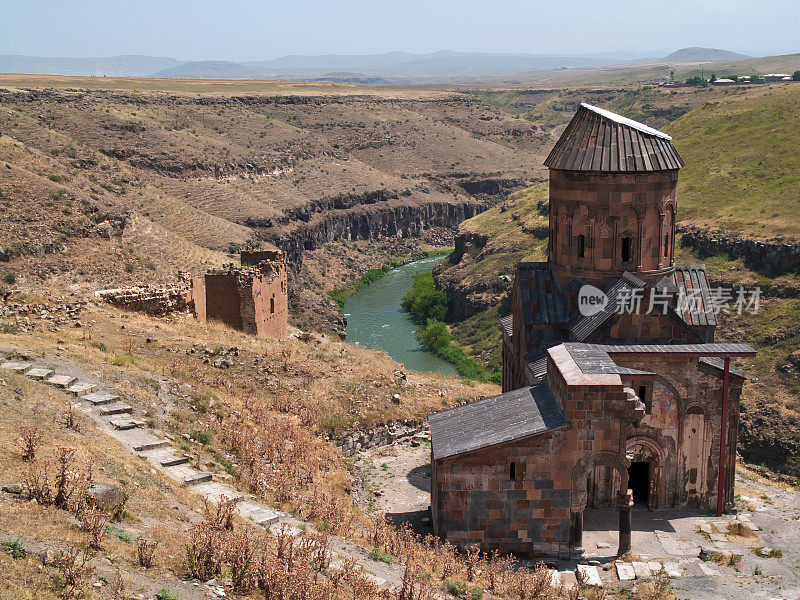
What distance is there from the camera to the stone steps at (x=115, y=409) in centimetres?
1135

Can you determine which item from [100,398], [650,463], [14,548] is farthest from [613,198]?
[14,548]

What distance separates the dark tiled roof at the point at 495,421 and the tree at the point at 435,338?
30.5 meters

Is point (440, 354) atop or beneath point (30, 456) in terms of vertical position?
beneath

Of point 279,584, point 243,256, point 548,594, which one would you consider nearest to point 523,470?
point 548,594

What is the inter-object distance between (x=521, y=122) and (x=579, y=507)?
94162 mm

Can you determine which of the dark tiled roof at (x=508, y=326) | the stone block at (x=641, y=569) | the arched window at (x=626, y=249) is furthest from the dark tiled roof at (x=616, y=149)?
the stone block at (x=641, y=569)

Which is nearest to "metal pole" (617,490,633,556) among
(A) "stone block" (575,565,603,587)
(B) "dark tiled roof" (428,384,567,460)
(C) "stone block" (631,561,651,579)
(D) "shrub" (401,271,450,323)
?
(C) "stone block" (631,561,651,579)

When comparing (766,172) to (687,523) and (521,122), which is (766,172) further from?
(521,122)

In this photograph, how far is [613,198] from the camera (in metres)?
14.8

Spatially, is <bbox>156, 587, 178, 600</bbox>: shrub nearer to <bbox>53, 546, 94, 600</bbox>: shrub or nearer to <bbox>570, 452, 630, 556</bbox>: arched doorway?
<bbox>53, 546, 94, 600</bbox>: shrub

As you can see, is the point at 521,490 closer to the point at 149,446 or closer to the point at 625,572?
the point at 625,572

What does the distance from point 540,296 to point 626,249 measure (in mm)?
1950

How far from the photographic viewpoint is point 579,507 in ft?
38.2

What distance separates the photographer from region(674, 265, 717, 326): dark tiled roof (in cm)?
1425
